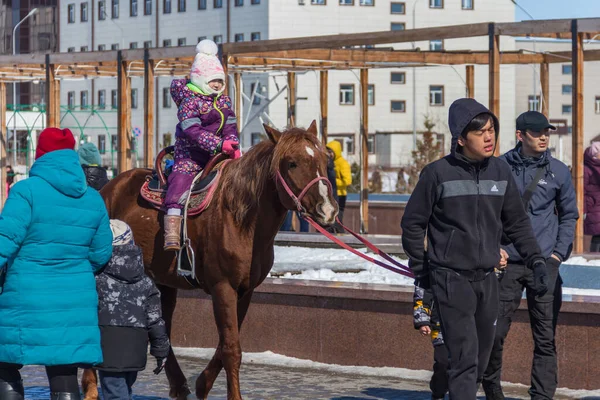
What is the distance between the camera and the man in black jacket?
6.93m

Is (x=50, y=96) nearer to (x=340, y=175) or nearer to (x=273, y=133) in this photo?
(x=340, y=175)

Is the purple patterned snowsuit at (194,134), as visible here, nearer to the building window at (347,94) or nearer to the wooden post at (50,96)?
the wooden post at (50,96)

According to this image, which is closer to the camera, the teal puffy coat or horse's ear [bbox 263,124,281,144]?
the teal puffy coat

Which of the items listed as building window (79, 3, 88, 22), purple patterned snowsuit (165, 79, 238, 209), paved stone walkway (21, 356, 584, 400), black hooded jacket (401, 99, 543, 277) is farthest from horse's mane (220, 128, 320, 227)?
building window (79, 3, 88, 22)

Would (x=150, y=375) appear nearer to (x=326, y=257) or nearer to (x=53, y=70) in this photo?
(x=326, y=257)

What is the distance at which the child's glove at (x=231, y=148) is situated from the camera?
9148mm

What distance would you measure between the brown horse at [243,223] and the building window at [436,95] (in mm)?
79591

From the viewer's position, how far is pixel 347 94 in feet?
286

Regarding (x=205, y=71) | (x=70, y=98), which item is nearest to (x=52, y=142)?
(x=205, y=71)

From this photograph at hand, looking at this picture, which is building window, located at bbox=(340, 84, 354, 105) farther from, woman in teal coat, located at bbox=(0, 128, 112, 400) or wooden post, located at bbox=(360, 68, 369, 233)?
woman in teal coat, located at bbox=(0, 128, 112, 400)

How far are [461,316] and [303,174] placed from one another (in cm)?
181

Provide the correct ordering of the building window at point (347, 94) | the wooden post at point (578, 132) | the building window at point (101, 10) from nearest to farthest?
the wooden post at point (578, 132)
the building window at point (347, 94)
the building window at point (101, 10)

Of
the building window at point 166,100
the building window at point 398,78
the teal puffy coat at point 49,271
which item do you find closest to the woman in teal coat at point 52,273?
the teal puffy coat at point 49,271

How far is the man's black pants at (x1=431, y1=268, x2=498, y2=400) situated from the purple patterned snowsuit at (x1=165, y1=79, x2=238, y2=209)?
8.77 ft
